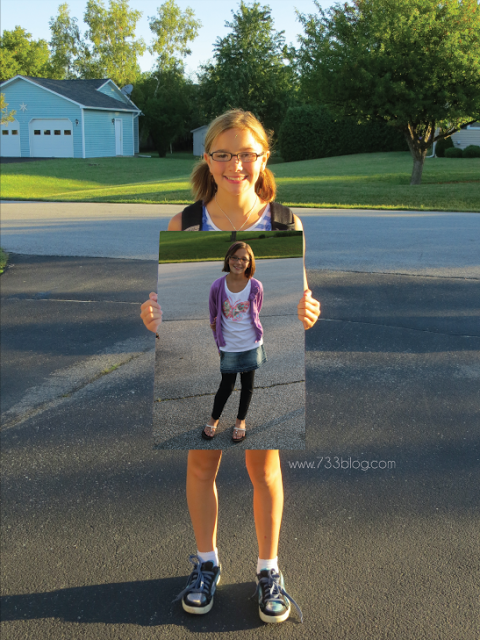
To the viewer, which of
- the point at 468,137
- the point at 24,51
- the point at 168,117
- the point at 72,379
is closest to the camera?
the point at 72,379

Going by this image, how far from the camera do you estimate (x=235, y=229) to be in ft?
6.73

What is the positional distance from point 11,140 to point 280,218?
44065 millimetres

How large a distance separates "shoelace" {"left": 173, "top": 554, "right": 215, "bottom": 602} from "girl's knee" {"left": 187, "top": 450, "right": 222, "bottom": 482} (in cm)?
45

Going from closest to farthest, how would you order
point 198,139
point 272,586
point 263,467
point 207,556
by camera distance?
point 263,467, point 272,586, point 207,556, point 198,139

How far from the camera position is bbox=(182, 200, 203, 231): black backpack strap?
2084 millimetres

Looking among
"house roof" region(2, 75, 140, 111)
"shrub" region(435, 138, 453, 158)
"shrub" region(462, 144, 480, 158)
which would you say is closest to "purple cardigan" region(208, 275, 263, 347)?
"shrub" region(462, 144, 480, 158)

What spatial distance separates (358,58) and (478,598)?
19581 mm

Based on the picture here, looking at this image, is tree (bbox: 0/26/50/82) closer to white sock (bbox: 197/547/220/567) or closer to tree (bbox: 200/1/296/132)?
tree (bbox: 200/1/296/132)

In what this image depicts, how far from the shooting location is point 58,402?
14.7ft

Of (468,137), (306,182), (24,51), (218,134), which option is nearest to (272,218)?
(218,134)

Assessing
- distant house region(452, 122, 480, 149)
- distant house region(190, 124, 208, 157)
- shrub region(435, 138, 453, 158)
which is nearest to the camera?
shrub region(435, 138, 453, 158)

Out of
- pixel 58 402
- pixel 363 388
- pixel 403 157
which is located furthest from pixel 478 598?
pixel 403 157

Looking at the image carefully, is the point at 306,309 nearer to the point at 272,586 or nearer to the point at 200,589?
the point at 272,586

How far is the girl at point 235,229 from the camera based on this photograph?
6.66 ft
